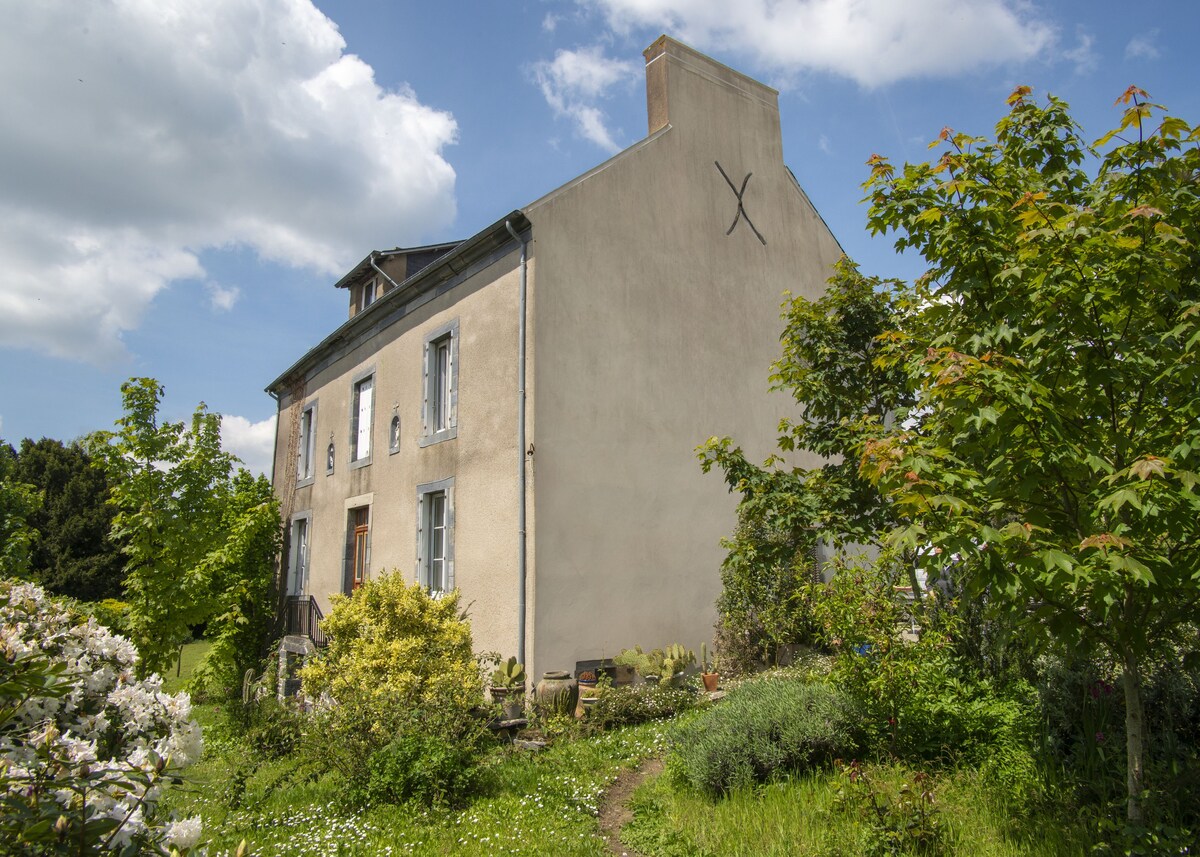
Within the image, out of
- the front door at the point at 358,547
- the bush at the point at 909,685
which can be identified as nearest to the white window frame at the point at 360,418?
the front door at the point at 358,547

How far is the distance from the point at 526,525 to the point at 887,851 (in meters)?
5.94

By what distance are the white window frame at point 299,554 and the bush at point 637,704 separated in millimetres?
9564

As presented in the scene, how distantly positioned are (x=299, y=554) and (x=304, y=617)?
186 centimetres

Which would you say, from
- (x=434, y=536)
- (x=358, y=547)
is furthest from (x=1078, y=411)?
(x=358, y=547)

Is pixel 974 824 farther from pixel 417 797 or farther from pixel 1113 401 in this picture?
pixel 417 797

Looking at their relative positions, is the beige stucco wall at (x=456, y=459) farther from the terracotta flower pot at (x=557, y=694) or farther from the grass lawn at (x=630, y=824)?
the grass lawn at (x=630, y=824)

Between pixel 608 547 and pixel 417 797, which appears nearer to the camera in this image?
pixel 417 797

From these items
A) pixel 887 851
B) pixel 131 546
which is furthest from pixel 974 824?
pixel 131 546

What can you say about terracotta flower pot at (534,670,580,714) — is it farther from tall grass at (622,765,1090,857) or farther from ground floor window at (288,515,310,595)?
ground floor window at (288,515,310,595)

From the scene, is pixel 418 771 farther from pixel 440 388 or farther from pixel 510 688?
pixel 440 388

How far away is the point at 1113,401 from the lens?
152 inches

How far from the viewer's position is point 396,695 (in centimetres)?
725

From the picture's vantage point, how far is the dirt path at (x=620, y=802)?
212 inches

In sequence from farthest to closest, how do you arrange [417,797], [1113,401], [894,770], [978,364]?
[417,797] → [894,770] → [1113,401] → [978,364]
